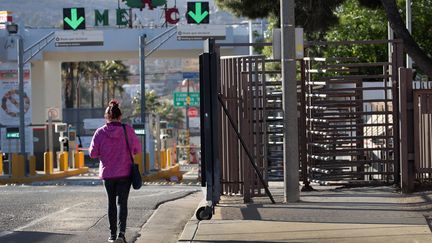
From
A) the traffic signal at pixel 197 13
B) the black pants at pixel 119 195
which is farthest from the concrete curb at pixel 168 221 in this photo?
the traffic signal at pixel 197 13

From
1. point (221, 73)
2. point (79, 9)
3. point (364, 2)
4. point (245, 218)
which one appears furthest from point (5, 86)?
point (245, 218)

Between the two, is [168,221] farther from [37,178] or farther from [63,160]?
[63,160]

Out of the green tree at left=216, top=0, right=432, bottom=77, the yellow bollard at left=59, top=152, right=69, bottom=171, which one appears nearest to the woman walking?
Result: the green tree at left=216, top=0, right=432, bottom=77

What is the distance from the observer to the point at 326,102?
52.1ft

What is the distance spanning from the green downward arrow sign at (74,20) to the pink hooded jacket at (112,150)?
79.7 feet

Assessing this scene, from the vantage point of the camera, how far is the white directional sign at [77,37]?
33562 mm

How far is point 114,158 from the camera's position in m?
10.0

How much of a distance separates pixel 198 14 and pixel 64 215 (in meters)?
21.7

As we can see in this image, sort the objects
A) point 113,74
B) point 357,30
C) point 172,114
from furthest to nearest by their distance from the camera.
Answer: point 172,114 < point 113,74 < point 357,30

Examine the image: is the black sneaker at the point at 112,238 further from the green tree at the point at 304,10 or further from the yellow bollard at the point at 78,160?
the yellow bollard at the point at 78,160

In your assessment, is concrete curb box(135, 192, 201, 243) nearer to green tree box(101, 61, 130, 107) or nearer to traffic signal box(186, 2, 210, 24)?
traffic signal box(186, 2, 210, 24)

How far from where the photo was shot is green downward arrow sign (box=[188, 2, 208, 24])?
111 ft

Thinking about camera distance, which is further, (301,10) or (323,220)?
(301,10)

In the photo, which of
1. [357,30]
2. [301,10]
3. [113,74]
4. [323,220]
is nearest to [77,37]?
[357,30]
